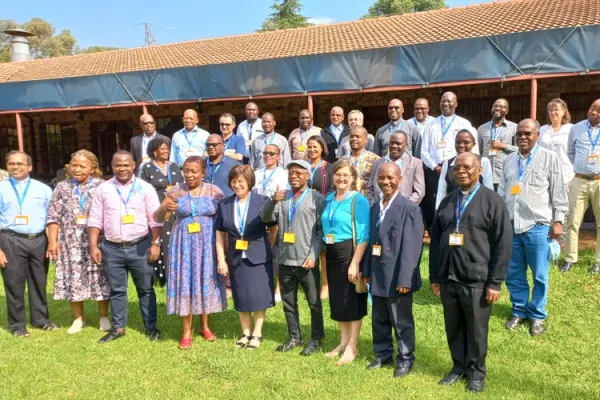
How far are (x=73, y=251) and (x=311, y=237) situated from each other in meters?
2.49

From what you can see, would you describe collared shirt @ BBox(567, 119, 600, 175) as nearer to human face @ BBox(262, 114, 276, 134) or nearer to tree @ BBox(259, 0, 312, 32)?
human face @ BBox(262, 114, 276, 134)

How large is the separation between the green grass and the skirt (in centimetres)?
43

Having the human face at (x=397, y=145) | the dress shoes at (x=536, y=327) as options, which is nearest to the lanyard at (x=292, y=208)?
the human face at (x=397, y=145)

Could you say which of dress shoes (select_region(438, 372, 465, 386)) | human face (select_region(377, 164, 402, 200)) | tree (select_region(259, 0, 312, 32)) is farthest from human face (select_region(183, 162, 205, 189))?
tree (select_region(259, 0, 312, 32))

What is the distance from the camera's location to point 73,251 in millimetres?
4945

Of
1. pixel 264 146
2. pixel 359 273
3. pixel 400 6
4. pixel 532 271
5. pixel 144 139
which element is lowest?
pixel 532 271

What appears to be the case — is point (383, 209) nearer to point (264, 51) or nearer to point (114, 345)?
point (114, 345)

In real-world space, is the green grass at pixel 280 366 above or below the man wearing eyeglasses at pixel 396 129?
below

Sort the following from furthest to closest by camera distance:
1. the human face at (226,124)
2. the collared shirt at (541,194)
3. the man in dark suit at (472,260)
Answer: the human face at (226,124), the collared shirt at (541,194), the man in dark suit at (472,260)

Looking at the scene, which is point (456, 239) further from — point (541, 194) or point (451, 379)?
point (541, 194)

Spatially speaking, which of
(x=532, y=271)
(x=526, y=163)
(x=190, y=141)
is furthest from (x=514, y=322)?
(x=190, y=141)

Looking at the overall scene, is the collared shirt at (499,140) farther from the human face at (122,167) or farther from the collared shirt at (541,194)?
the human face at (122,167)

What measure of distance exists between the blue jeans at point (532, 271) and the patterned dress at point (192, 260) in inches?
112

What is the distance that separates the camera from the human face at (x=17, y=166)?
500 cm
